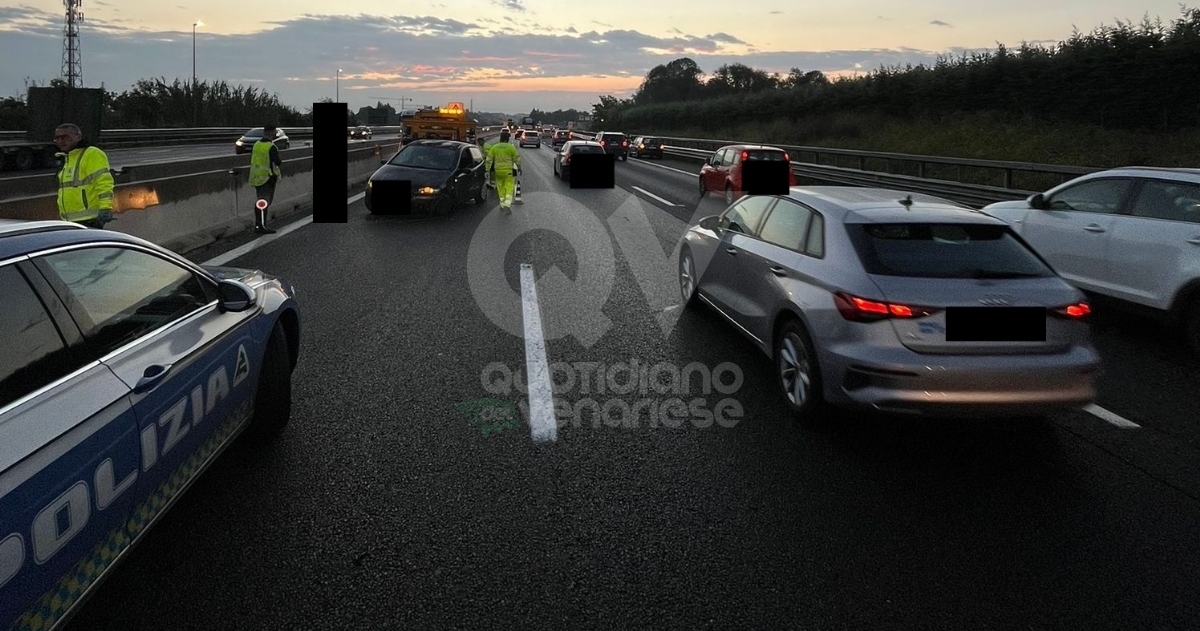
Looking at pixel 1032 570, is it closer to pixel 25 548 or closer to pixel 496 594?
pixel 496 594

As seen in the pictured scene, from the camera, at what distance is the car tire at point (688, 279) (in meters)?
8.23

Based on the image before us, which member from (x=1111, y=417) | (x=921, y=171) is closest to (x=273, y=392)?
(x=1111, y=417)

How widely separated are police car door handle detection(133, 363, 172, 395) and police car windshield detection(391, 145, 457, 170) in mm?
14737

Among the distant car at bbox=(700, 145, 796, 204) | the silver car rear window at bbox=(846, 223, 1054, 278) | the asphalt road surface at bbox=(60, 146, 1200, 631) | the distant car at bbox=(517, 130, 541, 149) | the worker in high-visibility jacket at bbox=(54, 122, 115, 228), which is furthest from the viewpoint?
the distant car at bbox=(517, 130, 541, 149)

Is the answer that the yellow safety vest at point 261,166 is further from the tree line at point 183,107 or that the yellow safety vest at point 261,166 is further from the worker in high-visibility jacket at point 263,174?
the tree line at point 183,107

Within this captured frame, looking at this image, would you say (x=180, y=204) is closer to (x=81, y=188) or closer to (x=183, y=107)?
(x=81, y=188)

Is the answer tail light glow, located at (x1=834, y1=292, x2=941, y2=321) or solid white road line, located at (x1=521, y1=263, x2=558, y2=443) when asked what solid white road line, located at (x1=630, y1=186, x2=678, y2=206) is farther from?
tail light glow, located at (x1=834, y1=292, x2=941, y2=321)

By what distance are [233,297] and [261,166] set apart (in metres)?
10.4

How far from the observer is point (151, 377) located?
124 inches

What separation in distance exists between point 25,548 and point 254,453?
2.33 meters

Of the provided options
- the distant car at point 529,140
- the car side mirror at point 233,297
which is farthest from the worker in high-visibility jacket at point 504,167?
the distant car at point 529,140

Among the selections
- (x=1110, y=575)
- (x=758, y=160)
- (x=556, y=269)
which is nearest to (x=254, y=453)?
(x=1110, y=575)

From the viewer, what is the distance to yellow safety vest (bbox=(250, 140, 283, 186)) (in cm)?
1365

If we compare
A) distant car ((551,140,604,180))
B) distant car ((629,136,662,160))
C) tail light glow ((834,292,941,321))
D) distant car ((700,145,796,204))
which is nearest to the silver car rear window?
tail light glow ((834,292,941,321))
